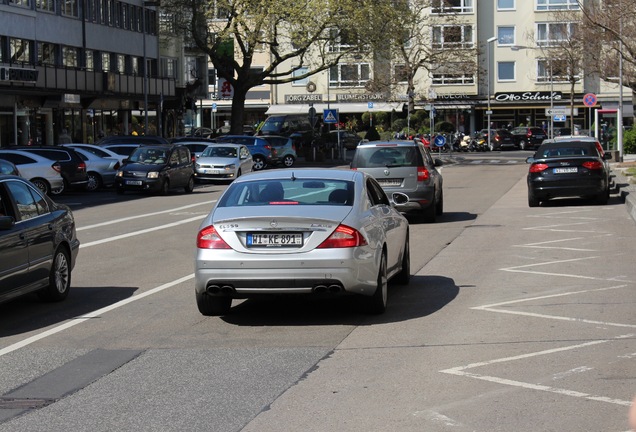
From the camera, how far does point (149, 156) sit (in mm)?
36312

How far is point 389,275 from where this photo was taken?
1206 centimetres

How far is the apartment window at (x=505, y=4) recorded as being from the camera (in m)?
92.5

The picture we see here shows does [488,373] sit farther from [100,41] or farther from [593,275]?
[100,41]

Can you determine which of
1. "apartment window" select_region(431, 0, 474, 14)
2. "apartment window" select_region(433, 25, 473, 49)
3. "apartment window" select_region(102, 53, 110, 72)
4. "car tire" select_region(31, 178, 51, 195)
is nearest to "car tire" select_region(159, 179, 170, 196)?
"car tire" select_region(31, 178, 51, 195)

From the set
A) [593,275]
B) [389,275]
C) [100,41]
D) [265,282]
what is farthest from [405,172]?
[100,41]

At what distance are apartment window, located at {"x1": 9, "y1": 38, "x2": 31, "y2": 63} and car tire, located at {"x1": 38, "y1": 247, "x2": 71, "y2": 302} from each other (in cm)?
4275

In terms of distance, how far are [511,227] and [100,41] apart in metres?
46.5

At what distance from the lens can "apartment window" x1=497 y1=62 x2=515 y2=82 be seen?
92688mm

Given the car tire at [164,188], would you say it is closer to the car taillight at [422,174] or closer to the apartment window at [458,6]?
the car taillight at [422,174]

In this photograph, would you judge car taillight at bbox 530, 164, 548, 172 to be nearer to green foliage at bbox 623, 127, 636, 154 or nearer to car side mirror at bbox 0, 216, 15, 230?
car side mirror at bbox 0, 216, 15, 230

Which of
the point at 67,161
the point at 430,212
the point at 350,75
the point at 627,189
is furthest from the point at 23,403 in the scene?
the point at 350,75

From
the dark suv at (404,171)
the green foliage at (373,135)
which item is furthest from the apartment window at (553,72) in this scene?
the dark suv at (404,171)

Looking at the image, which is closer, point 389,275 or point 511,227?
point 389,275

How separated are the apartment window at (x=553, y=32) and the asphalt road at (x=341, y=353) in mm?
65849
